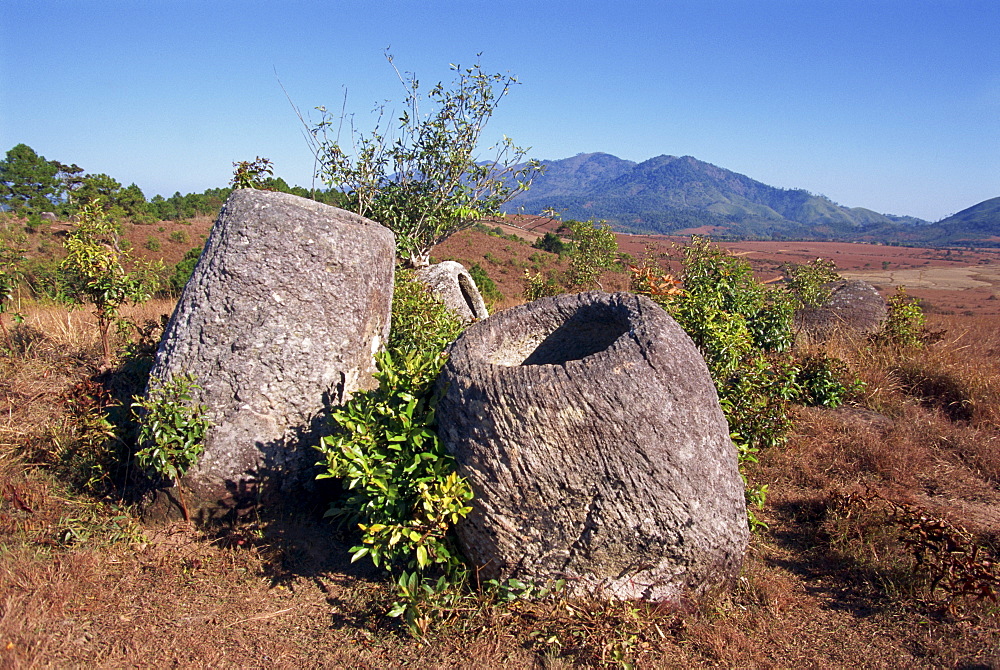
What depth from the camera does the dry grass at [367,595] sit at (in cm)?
310

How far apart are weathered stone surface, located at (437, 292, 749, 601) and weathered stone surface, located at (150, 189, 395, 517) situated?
1229mm

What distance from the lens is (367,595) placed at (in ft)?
11.8

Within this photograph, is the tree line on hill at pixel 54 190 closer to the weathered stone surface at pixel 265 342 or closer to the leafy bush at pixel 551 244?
the leafy bush at pixel 551 244

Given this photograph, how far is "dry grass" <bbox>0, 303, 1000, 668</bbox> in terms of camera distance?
3.10 metres

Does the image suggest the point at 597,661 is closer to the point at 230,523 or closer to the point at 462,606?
the point at 462,606

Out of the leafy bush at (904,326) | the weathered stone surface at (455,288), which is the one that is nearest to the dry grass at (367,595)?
the leafy bush at (904,326)

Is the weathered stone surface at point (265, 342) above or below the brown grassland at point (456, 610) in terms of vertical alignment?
above

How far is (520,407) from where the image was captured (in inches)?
125

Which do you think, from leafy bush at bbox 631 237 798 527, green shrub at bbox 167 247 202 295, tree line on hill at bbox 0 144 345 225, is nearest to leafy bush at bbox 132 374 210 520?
leafy bush at bbox 631 237 798 527

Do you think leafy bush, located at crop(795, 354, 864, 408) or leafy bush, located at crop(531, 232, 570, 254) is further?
leafy bush, located at crop(531, 232, 570, 254)

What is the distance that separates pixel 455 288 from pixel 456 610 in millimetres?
5081

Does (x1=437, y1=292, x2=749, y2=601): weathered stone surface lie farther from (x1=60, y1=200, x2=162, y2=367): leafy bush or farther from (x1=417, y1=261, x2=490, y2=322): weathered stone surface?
(x1=417, y1=261, x2=490, y2=322): weathered stone surface

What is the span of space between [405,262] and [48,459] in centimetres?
474

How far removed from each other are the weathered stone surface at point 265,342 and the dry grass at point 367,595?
1.36 feet
